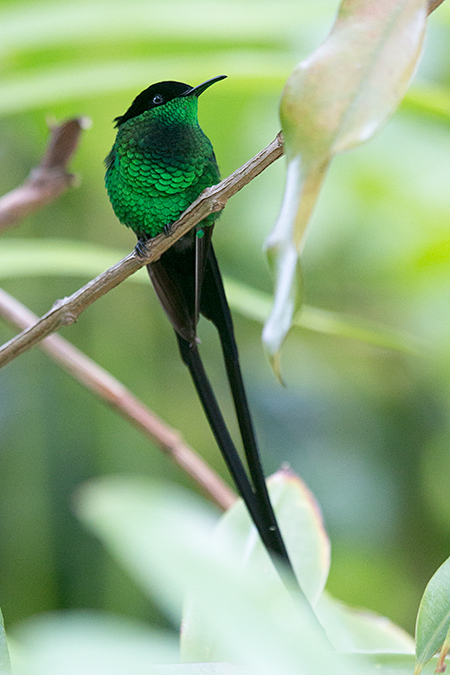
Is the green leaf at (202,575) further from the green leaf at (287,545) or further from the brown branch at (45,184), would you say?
the brown branch at (45,184)

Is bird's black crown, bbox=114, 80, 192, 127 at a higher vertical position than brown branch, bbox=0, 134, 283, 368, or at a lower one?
higher

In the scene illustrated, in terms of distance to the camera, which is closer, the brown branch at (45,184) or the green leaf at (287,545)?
the green leaf at (287,545)

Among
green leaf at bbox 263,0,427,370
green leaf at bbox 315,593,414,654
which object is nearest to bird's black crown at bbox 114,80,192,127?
green leaf at bbox 263,0,427,370

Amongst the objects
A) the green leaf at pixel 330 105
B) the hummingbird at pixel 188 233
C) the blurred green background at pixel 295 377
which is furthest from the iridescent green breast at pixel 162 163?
the blurred green background at pixel 295 377

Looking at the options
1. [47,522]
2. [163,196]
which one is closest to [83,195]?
[47,522]

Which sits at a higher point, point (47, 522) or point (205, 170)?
point (205, 170)

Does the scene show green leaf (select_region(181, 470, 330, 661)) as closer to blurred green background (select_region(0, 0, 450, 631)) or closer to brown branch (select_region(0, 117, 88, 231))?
brown branch (select_region(0, 117, 88, 231))

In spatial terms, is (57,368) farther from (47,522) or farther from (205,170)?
(205,170)
